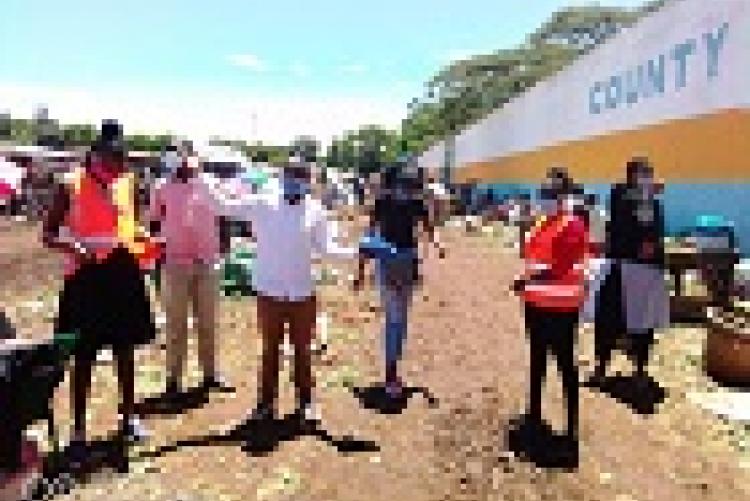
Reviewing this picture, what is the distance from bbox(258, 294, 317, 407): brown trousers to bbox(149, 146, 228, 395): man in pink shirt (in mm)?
851

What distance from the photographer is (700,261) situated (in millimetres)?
12219

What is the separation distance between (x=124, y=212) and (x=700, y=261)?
7.94m

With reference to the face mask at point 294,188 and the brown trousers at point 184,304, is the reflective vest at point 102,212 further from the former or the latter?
the brown trousers at point 184,304

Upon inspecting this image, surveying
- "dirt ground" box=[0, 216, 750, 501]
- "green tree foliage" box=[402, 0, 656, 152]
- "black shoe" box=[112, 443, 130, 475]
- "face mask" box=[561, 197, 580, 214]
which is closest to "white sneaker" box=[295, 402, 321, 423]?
"dirt ground" box=[0, 216, 750, 501]

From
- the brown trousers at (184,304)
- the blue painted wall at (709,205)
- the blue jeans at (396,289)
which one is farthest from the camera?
the blue painted wall at (709,205)

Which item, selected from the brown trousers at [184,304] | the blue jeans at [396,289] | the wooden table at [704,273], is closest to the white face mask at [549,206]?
the blue jeans at [396,289]

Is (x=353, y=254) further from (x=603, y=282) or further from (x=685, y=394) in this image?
(x=685, y=394)

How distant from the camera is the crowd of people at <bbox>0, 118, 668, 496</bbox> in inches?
249

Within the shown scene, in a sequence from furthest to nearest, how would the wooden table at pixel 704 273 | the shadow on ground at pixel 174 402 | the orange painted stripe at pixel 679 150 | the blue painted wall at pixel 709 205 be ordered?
the orange painted stripe at pixel 679 150
the blue painted wall at pixel 709 205
the wooden table at pixel 704 273
the shadow on ground at pixel 174 402

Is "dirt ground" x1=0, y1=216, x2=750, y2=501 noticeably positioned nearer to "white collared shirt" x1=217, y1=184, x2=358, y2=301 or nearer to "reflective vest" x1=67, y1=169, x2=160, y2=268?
"white collared shirt" x1=217, y1=184, x2=358, y2=301

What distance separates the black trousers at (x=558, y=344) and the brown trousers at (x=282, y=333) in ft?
4.96

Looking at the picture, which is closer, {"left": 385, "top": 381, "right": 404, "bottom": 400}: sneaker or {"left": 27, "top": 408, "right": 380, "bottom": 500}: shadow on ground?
{"left": 27, "top": 408, "right": 380, "bottom": 500}: shadow on ground

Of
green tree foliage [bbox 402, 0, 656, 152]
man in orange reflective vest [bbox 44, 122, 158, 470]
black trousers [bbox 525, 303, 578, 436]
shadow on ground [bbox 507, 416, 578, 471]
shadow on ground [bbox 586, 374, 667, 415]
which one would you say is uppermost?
green tree foliage [bbox 402, 0, 656, 152]

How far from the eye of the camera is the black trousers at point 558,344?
6.82m
